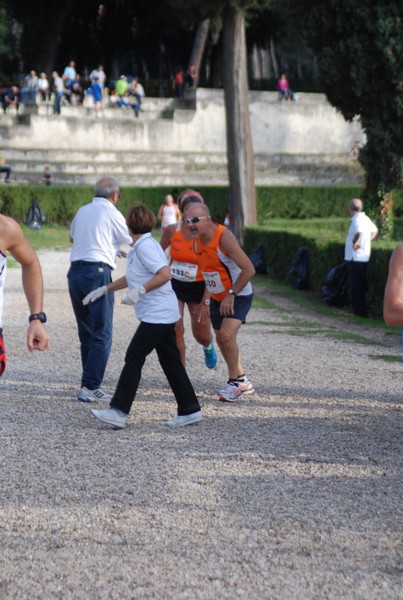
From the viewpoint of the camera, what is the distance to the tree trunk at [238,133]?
1181 inches

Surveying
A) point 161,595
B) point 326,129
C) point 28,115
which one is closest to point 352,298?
point 161,595

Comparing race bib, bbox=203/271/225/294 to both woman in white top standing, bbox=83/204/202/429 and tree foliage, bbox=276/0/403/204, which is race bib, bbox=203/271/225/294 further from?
tree foliage, bbox=276/0/403/204

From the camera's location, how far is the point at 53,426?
25.0 feet

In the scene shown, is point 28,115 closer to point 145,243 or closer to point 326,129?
point 326,129

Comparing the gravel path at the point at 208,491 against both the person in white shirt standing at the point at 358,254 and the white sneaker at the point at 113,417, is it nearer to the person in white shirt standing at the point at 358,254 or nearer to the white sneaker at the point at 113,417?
the white sneaker at the point at 113,417

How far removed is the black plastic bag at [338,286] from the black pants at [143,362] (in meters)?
9.53

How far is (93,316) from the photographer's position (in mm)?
8672

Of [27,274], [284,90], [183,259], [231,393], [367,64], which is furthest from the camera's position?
[284,90]

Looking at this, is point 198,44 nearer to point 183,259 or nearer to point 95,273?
point 183,259

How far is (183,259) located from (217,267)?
72 centimetres

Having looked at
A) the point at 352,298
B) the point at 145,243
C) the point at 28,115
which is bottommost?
the point at 352,298

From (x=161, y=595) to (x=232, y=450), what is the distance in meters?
2.67

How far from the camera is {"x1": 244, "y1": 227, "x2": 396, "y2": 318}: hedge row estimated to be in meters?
15.6

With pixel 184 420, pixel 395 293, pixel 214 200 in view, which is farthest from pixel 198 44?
pixel 395 293
